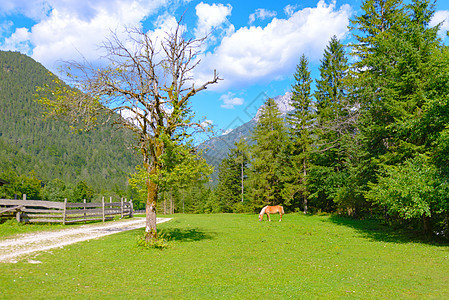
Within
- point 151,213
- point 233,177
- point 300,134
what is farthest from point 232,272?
point 233,177

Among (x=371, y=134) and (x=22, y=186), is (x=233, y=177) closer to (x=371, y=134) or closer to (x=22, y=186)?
(x=371, y=134)

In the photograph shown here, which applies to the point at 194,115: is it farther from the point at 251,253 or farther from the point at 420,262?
the point at 420,262

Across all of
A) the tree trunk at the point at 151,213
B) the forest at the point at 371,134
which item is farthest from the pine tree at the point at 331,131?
the tree trunk at the point at 151,213

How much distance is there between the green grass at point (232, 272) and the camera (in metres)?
6.45

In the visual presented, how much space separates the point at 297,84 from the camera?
128 feet

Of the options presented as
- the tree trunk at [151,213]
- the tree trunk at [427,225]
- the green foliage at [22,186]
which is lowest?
the tree trunk at [427,225]

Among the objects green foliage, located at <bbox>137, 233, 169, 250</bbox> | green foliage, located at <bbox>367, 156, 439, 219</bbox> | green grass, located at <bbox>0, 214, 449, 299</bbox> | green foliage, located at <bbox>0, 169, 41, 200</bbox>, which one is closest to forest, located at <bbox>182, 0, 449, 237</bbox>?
green foliage, located at <bbox>367, 156, 439, 219</bbox>

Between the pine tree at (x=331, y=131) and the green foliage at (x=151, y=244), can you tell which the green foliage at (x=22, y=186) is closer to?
the pine tree at (x=331, y=131)

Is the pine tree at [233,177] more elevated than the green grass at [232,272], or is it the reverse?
the pine tree at [233,177]

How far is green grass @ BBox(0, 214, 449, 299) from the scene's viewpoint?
645cm

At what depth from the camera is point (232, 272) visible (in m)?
8.45

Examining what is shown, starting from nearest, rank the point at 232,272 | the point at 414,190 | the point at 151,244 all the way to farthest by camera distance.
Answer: the point at 232,272 → the point at 151,244 → the point at 414,190

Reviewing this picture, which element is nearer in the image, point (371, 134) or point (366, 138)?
point (371, 134)

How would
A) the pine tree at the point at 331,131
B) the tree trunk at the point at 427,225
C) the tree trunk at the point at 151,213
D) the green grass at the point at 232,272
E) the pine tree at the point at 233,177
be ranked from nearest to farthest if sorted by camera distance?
the green grass at the point at 232,272
the tree trunk at the point at 151,213
the tree trunk at the point at 427,225
the pine tree at the point at 331,131
the pine tree at the point at 233,177
